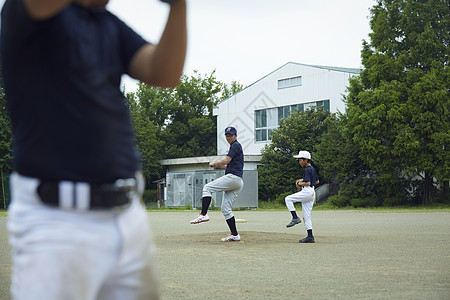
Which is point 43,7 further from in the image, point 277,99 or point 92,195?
point 277,99

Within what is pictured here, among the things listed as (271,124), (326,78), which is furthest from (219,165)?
(271,124)

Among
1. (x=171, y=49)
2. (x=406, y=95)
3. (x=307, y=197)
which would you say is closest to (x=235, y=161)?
(x=307, y=197)

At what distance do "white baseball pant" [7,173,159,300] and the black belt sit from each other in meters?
0.02

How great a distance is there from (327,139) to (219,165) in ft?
106

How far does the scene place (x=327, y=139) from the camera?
4278 cm

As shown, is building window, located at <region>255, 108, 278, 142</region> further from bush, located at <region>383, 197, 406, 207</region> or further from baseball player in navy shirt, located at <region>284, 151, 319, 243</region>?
baseball player in navy shirt, located at <region>284, 151, 319, 243</region>

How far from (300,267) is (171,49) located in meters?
6.76

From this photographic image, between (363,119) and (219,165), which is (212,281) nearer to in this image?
(219,165)

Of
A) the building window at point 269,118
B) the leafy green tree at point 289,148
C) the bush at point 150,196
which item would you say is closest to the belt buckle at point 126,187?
the leafy green tree at point 289,148

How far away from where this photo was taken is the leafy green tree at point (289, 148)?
46.4 meters

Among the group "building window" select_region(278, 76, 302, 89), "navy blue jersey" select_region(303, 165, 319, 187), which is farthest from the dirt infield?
"building window" select_region(278, 76, 302, 89)

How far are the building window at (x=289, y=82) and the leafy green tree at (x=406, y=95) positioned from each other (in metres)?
12.2

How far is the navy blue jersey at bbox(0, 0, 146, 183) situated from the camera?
2.01 meters

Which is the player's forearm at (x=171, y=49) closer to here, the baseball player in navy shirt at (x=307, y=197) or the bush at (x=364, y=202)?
the baseball player in navy shirt at (x=307, y=197)
